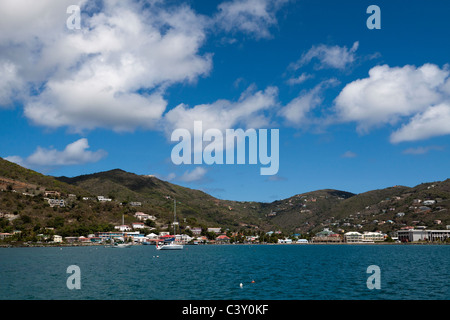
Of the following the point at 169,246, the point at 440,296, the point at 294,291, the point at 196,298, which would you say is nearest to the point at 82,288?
the point at 196,298

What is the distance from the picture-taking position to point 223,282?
182ft

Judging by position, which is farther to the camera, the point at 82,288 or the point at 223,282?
the point at 223,282

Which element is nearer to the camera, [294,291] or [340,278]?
[294,291]

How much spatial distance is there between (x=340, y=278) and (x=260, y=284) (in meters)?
14.8
